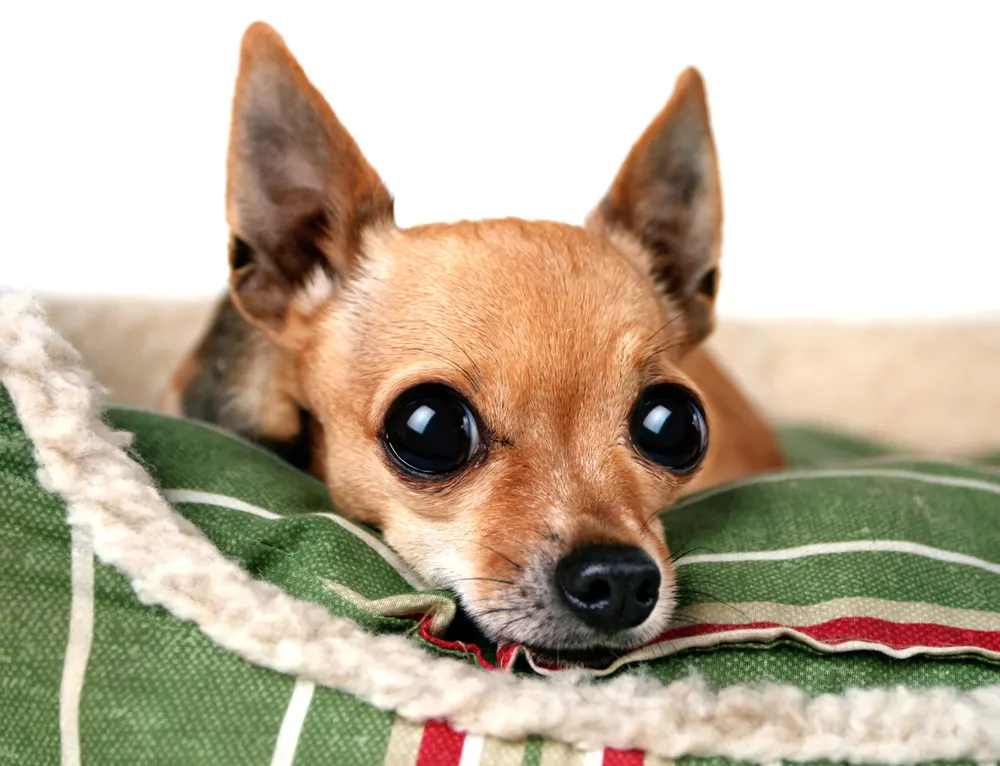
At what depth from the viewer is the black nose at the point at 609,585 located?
1.27 meters

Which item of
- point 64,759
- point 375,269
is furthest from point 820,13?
point 64,759

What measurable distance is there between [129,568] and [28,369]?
31 centimetres

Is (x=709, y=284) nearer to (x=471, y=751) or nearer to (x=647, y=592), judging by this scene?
(x=647, y=592)

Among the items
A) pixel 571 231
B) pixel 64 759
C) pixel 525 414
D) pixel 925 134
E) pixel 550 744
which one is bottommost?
pixel 64 759

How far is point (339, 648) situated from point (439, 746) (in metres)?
0.17

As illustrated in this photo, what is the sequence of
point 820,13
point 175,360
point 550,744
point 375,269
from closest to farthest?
point 550,744, point 375,269, point 175,360, point 820,13

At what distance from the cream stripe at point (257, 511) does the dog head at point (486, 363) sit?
0.04 meters

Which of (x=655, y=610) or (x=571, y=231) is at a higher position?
(x=571, y=231)

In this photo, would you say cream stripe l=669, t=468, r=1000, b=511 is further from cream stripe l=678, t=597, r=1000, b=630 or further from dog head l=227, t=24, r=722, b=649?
cream stripe l=678, t=597, r=1000, b=630

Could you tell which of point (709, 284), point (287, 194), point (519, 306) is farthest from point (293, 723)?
point (709, 284)

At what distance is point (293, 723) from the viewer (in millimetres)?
1145

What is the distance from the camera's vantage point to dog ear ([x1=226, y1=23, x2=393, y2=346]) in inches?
64.2

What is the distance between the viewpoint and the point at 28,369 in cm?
129

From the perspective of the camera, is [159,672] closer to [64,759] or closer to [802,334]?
[64,759]
